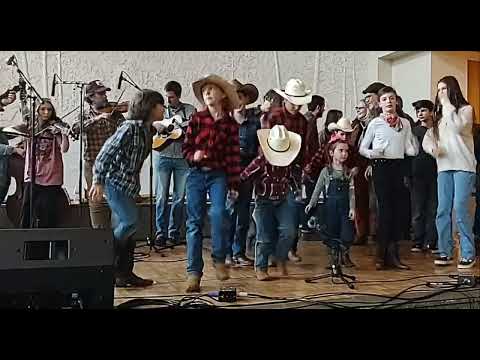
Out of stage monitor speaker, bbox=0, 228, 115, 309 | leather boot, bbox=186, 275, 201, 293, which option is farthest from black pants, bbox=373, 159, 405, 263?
stage monitor speaker, bbox=0, 228, 115, 309

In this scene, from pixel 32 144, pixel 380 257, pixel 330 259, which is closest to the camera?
pixel 32 144

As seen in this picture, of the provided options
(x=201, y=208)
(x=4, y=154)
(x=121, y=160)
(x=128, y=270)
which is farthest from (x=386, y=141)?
(x=4, y=154)

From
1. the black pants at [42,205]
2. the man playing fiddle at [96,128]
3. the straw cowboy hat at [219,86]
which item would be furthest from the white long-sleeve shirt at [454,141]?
the black pants at [42,205]

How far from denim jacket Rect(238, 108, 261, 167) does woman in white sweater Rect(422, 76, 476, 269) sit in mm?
888

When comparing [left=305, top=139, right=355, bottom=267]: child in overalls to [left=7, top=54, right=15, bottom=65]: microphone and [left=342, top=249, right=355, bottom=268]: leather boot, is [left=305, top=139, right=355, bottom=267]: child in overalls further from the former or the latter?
[left=7, top=54, right=15, bottom=65]: microphone

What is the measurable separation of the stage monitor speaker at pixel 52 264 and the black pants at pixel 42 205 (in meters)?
0.47

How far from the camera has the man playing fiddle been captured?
10.3 ft

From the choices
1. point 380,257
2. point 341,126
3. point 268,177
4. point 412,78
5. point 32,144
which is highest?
point 412,78

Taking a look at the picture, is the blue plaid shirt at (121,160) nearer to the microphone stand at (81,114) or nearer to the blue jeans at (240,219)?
the microphone stand at (81,114)

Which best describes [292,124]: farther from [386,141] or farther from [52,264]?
[52,264]

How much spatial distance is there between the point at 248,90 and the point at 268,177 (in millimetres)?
455

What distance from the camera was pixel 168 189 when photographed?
3.28 m

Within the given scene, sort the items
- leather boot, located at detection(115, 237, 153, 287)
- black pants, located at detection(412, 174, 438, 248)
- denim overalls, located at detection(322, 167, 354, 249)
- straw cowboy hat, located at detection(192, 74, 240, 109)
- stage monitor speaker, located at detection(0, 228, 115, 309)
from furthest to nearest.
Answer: black pants, located at detection(412, 174, 438, 248)
denim overalls, located at detection(322, 167, 354, 249)
straw cowboy hat, located at detection(192, 74, 240, 109)
leather boot, located at detection(115, 237, 153, 287)
stage monitor speaker, located at detection(0, 228, 115, 309)

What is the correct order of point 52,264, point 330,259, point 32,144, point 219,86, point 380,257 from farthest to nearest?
point 380,257, point 330,259, point 219,86, point 32,144, point 52,264
